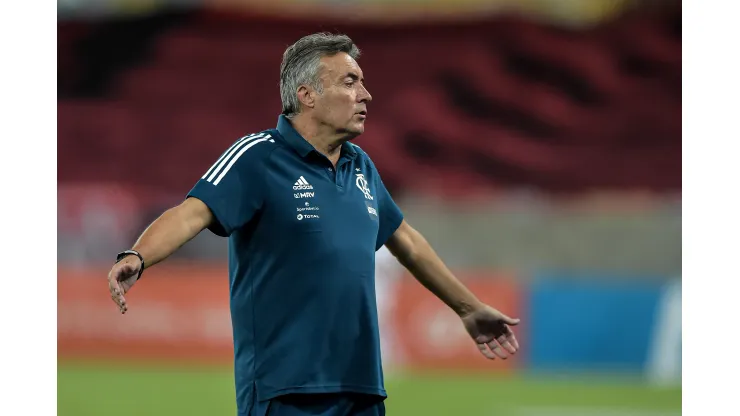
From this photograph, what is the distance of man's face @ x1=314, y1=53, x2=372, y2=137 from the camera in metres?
4.40

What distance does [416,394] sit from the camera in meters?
10.8

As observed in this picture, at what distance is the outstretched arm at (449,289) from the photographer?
4855mm

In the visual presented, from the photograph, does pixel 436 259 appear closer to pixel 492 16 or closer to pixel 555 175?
pixel 555 175

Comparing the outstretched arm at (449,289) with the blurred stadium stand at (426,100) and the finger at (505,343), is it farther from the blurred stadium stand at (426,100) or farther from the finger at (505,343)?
the blurred stadium stand at (426,100)

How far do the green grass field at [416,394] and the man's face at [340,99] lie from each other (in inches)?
210

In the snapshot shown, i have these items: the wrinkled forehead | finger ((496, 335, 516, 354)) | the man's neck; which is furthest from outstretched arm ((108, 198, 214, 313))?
finger ((496, 335, 516, 354))

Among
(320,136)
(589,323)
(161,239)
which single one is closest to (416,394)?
(589,323)

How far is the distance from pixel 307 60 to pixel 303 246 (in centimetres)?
77

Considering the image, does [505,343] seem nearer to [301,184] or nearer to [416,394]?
[301,184]

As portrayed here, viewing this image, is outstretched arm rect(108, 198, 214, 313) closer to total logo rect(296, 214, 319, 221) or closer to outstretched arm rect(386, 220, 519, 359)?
total logo rect(296, 214, 319, 221)

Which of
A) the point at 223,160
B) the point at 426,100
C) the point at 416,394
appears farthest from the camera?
the point at 426,100

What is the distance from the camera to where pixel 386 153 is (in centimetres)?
1958

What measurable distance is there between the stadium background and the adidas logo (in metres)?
5.47

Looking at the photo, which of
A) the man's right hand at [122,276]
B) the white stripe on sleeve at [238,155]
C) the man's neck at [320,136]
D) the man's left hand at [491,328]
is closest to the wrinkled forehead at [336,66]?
the man's neck at [320,136]
